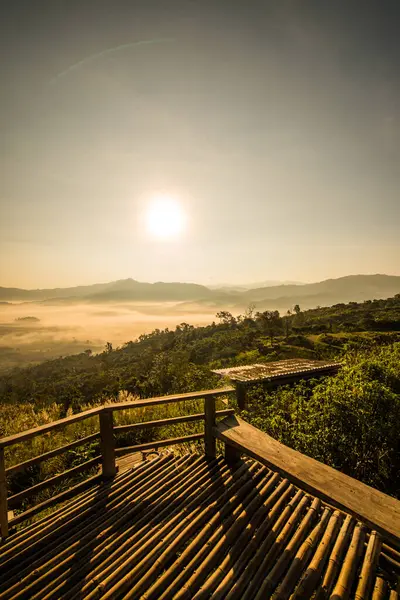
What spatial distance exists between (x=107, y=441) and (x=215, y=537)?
6.11ft

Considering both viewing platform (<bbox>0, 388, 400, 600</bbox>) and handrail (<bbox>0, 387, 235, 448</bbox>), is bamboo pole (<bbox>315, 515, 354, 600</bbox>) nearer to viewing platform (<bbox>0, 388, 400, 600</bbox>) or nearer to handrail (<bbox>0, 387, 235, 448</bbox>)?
viewing platform (<bbox>0, 388, 400, 600</bbox>)

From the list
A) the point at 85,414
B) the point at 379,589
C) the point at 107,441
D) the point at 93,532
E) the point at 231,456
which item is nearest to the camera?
the point at 379,589

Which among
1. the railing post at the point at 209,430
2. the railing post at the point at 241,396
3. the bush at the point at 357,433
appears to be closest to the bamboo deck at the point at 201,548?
the railing post at the point at 209,430

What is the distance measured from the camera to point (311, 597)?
2271 mm

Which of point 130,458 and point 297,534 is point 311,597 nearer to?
point 297,534

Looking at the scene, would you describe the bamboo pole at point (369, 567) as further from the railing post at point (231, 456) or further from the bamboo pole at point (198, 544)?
the railing post at point (231, 456)

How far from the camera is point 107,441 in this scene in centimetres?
399

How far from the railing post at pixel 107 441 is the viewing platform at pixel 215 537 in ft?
0.06

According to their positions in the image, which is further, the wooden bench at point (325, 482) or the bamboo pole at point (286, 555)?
the wooden bench at point (325, 482)

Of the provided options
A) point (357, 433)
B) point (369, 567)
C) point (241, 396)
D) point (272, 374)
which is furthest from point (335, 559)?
point (272, 374)

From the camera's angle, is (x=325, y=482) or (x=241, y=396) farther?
(x=241, y=396)

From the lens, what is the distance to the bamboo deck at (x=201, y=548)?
7.80ft

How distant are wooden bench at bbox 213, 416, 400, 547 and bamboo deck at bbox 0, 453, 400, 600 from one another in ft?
1.02

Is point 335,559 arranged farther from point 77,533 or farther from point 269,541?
point 77,533
